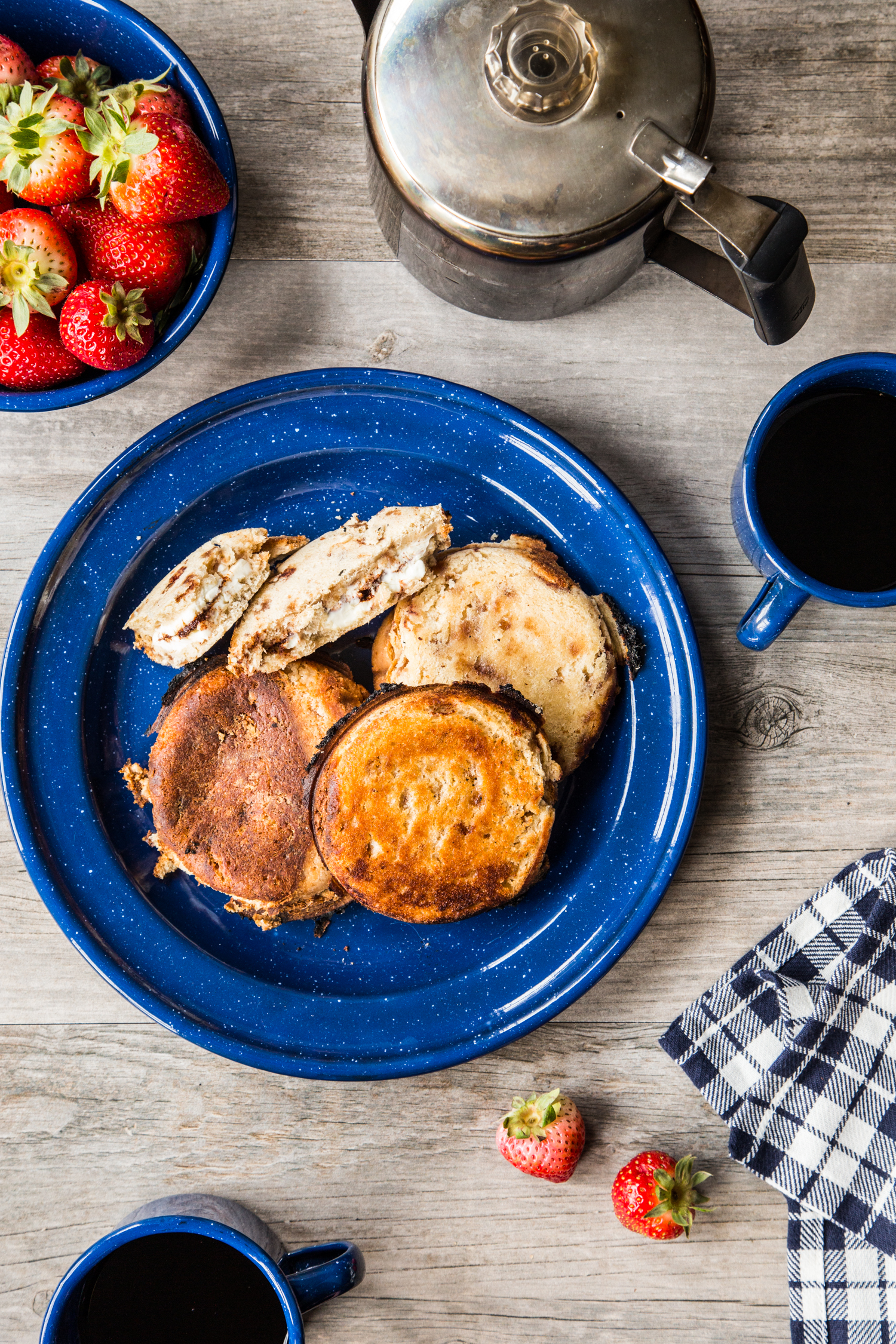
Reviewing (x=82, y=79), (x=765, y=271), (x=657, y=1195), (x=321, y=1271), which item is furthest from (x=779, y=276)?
(x=321, y=1271)

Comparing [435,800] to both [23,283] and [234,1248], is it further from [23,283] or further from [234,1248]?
[23,283]

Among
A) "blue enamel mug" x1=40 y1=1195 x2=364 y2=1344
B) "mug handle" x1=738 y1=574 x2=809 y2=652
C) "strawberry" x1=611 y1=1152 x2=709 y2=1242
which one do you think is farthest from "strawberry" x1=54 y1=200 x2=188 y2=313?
"strawberry" x1=611 y1=1152 x2=709 y2=1242

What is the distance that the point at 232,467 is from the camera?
1.37 metres

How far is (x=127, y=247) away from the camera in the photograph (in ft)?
4.03

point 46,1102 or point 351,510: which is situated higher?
point 351,510

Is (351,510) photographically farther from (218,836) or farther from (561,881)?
(561,881)

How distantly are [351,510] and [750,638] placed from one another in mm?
613

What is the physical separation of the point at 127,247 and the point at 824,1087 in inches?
61.1

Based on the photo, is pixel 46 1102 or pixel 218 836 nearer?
pixel 218 836

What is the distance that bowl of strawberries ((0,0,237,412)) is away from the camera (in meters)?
1.18

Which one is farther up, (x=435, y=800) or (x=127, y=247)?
(x=127, y=247)

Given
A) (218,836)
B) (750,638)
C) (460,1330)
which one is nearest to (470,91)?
(750,638)

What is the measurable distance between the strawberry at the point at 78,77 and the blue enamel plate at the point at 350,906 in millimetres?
427

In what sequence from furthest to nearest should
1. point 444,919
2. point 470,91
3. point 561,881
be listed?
point 561,881, point 444,919, point 470,91
